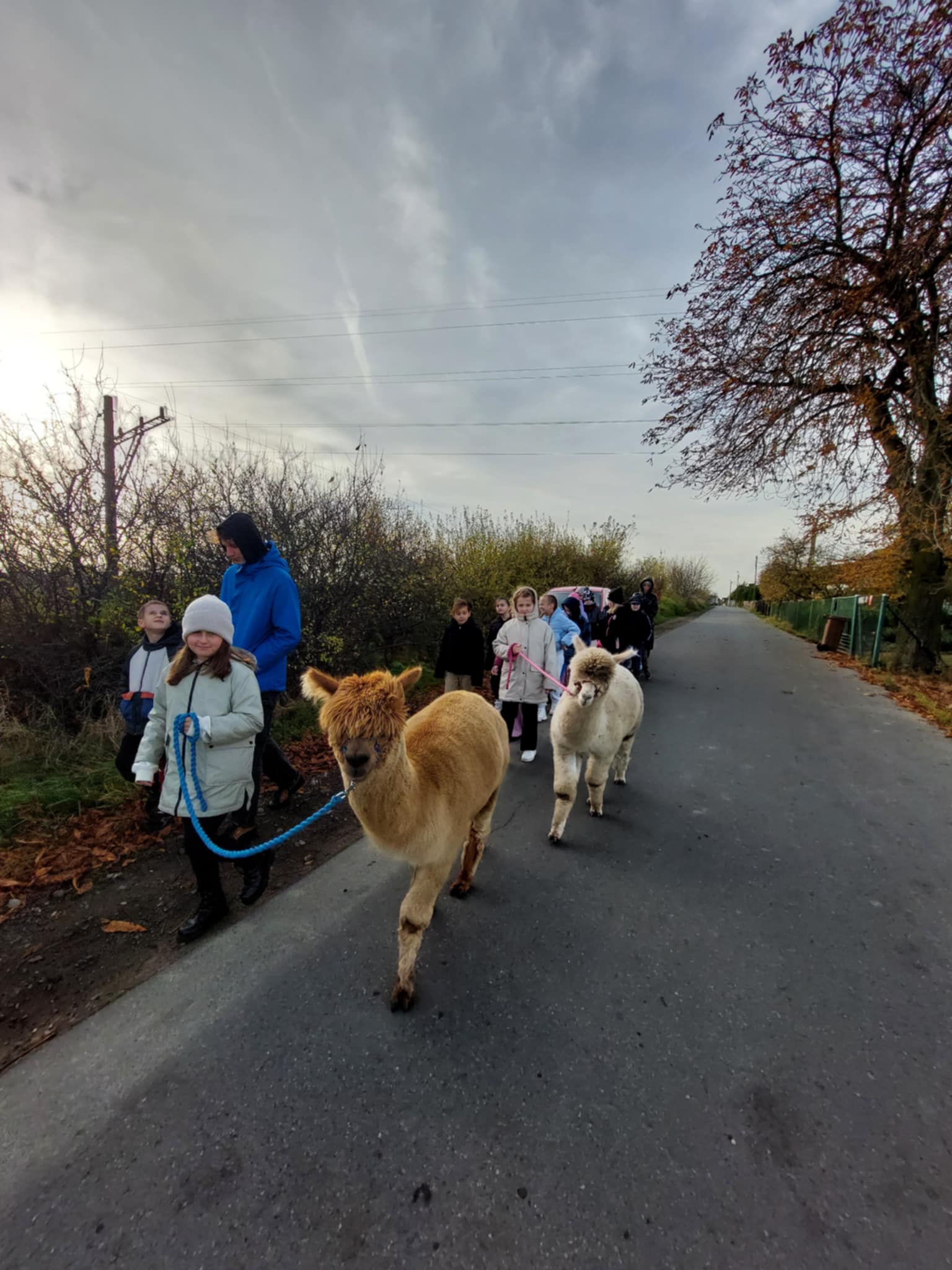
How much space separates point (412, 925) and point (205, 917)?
1.33 meters

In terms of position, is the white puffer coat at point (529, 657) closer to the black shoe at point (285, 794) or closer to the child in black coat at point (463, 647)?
the child in black coat at point (463, 647)

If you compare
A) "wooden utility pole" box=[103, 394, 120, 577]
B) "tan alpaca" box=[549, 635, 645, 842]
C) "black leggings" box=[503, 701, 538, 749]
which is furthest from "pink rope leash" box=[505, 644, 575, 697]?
"wooden utility pole" box=[103, 394, 120, 577]

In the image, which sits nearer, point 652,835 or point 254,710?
point 254,710

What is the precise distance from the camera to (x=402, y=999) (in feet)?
7.63

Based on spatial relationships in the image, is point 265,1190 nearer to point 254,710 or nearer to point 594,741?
point 254,710

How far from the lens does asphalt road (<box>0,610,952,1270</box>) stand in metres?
1.51

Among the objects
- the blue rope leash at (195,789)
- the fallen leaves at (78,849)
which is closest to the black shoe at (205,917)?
the blue rope leash at (195,789)

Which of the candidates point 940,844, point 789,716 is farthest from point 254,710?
point 789,716

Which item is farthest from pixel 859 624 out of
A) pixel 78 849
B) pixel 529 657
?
pixel 78 849

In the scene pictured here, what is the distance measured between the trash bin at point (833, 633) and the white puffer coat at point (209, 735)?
58.3 feet

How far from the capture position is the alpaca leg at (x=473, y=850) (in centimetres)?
321

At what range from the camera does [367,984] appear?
2455 millimetres

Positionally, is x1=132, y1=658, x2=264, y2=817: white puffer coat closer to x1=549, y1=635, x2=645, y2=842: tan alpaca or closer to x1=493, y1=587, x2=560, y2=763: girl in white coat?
x1=549, y1=635, x2=645, y2=842: tan alpaca

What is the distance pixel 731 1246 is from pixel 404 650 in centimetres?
841
